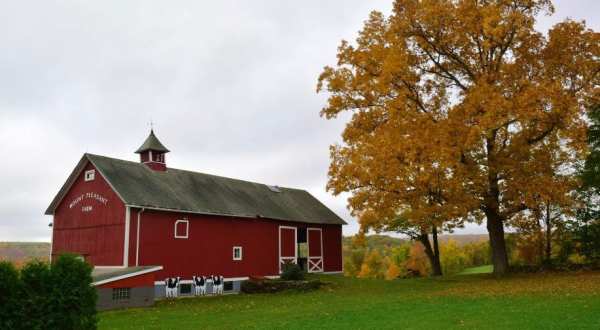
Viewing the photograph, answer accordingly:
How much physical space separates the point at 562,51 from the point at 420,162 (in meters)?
7.99

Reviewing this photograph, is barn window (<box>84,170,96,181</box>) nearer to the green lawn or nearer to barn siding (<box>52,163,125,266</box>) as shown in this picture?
barn siding (<box>52,163,125,266</box>)

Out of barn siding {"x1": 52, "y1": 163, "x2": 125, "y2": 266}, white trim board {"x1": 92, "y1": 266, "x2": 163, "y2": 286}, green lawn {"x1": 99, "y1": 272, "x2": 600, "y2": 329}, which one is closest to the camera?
green lawn {"x1": 99, "y1": 272, "x2": 600, "y2": 329}

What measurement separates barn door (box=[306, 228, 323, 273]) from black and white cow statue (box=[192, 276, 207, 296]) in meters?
8.17

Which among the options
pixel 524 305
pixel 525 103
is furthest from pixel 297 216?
pixel 524 305

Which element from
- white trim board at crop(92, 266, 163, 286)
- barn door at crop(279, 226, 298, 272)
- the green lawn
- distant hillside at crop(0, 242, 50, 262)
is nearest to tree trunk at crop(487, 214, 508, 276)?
the green lawn

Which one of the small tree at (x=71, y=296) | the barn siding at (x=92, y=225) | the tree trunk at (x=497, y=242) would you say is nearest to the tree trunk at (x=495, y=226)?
the tree trunk at (x=497, y=242)

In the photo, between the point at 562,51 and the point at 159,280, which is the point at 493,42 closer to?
the point at 562,51

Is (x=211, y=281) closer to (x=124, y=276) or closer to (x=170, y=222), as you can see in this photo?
(x=170, y=222)

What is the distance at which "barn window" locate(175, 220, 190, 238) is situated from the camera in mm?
25906

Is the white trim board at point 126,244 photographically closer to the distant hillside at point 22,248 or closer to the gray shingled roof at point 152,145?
the gray shingled roof at point 152,145

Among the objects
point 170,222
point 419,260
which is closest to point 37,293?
point 170,222

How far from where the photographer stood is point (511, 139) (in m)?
22.8

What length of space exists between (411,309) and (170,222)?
13.6 metres

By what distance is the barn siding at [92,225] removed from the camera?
2442 centimetres
